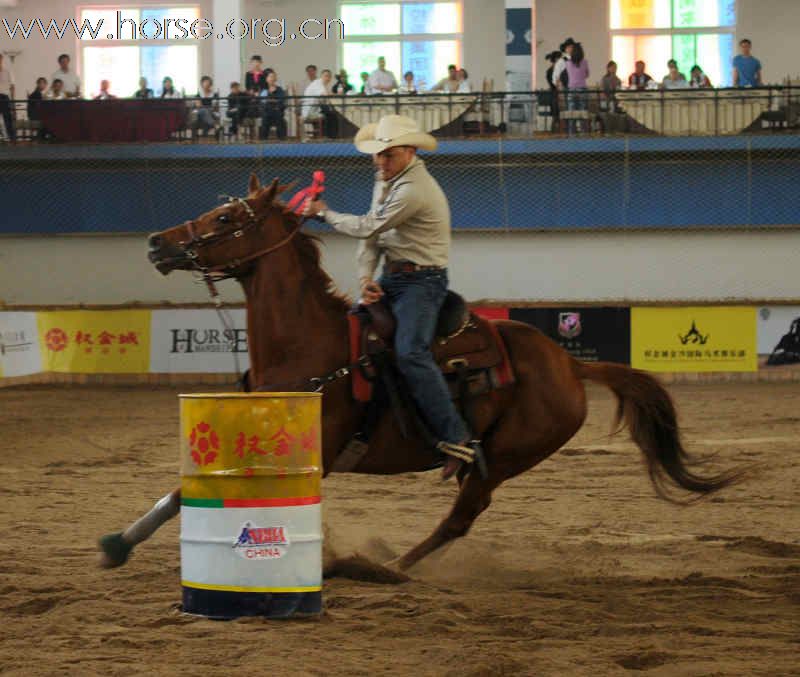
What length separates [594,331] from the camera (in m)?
22.4

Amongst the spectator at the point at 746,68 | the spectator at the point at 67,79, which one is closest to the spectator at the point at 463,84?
the spectator at the point at 746,68

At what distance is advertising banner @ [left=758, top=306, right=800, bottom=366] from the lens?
73.7 ft

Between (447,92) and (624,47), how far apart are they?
5980 millimetres

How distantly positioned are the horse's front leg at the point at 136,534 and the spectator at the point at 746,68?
863 inches

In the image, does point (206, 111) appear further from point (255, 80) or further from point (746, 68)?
point (746, 68)

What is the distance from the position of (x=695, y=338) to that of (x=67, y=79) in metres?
14.3

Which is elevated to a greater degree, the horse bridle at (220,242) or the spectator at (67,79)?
the spectator at (67,79)

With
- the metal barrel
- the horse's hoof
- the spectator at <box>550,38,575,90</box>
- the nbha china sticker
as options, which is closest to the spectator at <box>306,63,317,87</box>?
the spectator at <box>550,38,575,90</box>

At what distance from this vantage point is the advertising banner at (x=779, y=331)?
2247cm

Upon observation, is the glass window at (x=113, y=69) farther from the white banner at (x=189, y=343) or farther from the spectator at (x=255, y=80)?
the white banner at (x=189, y=343)

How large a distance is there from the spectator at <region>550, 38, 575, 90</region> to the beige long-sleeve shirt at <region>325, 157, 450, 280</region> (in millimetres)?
19052

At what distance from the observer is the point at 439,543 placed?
286 inches

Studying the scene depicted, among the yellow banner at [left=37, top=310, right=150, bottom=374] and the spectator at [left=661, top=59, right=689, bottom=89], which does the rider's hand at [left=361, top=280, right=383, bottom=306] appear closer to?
the yellow banner at [left=37, top=310, right=150, bottom=374]

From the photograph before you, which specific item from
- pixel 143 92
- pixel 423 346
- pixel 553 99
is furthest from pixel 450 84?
pixel 423 346
